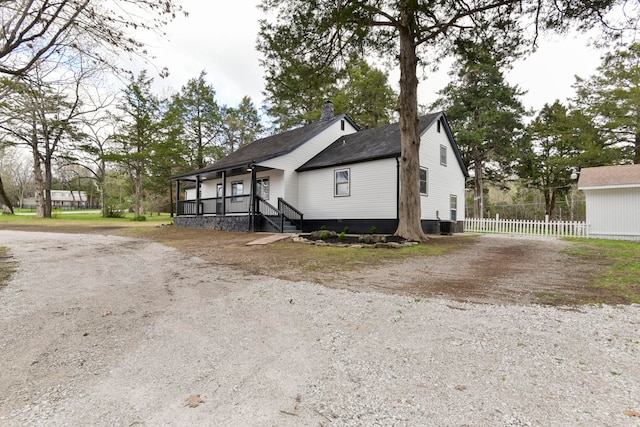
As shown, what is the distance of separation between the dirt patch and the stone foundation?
5.39m

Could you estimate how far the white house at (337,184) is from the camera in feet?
43.5

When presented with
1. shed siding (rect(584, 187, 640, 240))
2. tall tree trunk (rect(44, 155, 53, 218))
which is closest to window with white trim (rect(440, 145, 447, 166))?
shed siding (rect(584, 187, 640, 240))

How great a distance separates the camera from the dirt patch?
14.5 ft

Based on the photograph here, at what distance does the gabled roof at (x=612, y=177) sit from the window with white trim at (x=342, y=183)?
10326 mm

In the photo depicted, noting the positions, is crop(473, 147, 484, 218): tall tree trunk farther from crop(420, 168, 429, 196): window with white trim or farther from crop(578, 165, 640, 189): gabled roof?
crop(420, 168, 429, 196): window with white trim

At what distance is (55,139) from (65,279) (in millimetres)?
28084

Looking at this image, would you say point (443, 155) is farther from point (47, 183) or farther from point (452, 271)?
point (47, 183)

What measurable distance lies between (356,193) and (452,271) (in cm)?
813

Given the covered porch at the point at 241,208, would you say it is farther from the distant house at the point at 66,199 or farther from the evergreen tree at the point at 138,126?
the distant house at the point at 66,199

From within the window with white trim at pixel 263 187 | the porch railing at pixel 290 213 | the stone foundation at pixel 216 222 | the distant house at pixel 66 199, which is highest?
the distant house at pixel 66 199

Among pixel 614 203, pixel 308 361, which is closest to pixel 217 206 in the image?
pixel 308 361

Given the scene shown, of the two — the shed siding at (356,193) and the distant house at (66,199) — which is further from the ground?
the distant house at (66,199)

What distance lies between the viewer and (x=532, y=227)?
15.6 m

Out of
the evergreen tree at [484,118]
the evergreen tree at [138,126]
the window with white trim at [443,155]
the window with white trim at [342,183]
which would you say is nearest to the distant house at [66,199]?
the evergreen tree at [138,126]
